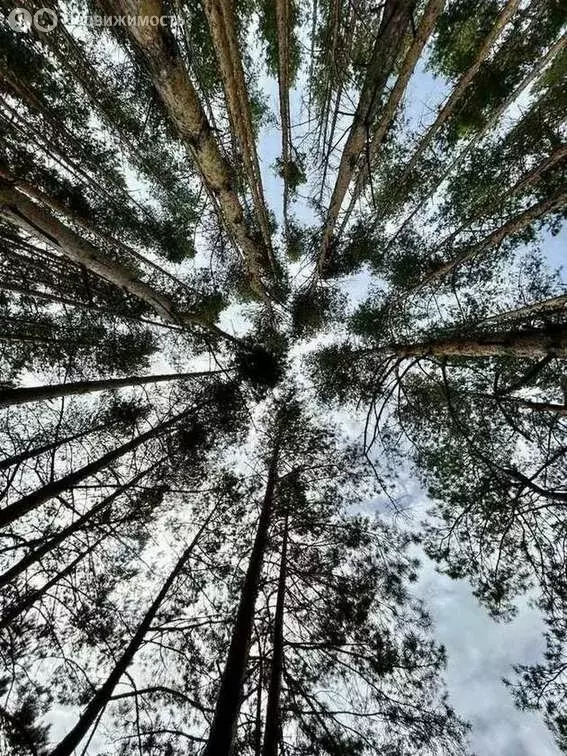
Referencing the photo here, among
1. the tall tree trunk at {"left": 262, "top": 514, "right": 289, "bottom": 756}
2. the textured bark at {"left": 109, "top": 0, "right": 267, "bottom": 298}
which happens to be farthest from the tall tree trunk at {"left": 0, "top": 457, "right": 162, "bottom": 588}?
the textured bark at {"left": 109, "top": 0, "right": 267, "bottom": 298}

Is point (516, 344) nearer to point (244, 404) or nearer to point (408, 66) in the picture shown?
point (408, 66)

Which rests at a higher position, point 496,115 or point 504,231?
point 496,115

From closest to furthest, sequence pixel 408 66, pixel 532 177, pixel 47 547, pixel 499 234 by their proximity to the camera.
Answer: pixel 47 547, pixel 408 66, pixel 532 177, pixel 499 234

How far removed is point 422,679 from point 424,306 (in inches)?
324

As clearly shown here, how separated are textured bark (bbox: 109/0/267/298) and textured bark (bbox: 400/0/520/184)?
410 cm

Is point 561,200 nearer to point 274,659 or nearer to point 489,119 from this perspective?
point 489,119

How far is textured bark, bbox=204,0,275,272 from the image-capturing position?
301cm

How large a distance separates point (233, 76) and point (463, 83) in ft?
12.4

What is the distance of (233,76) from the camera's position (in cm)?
373

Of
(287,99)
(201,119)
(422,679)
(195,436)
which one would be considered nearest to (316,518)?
(422,679)

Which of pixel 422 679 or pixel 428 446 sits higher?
pixel 428 446

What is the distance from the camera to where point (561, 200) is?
4.97 metres

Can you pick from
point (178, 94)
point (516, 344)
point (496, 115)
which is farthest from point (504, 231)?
point (178, 94)

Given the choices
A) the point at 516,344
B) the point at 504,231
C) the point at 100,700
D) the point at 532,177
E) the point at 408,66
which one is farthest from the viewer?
the point at 504,231
